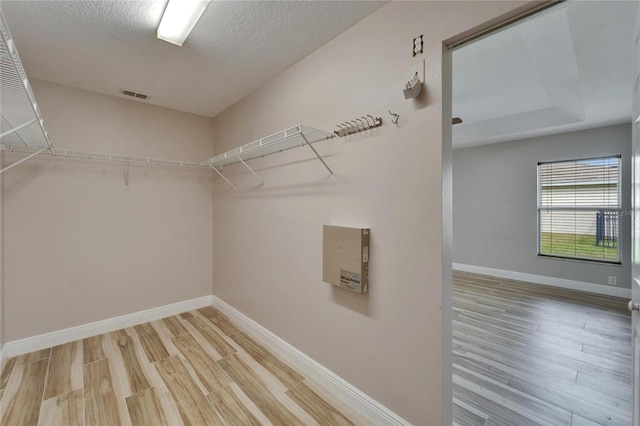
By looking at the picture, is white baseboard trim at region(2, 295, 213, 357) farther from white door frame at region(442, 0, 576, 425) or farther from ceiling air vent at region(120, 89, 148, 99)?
white door frame at region(442, 0, 576, 425)

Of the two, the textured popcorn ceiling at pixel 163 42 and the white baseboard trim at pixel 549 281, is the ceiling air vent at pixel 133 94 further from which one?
the white baseboard trim at pixel 549 281

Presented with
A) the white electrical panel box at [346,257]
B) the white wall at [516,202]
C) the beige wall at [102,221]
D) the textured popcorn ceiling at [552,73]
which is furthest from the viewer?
the white wall at [516,202]

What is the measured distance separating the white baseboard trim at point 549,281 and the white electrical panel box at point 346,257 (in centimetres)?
472

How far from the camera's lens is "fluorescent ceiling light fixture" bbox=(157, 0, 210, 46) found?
5.14 ft

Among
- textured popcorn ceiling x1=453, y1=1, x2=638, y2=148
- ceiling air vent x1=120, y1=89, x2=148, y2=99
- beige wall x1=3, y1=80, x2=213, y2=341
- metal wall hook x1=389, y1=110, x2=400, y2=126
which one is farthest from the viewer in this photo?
ceiling air vent x1=120, y1=89, x2=148, y2=99

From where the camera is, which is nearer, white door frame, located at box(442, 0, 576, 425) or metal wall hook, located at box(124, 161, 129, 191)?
white door frame, located at box(442, 0, 576, 425)

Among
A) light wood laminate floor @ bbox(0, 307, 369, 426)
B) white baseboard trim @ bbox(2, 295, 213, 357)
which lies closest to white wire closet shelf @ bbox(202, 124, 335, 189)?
light wood laminate floor @ bbox(0, 307, 369, 426)

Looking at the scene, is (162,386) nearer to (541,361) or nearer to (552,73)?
(541,361)

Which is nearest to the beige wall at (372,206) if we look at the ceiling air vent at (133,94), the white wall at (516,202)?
the ceiling air vent at (133,94)

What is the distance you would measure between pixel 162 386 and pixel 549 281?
5747 mm

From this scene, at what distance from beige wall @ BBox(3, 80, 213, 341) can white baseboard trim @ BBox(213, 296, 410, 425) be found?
1.22 meters

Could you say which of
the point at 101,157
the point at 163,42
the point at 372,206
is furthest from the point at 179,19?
the point at 101,157

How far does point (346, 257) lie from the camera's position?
1.77 m

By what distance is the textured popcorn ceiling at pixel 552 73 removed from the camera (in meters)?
1.91
